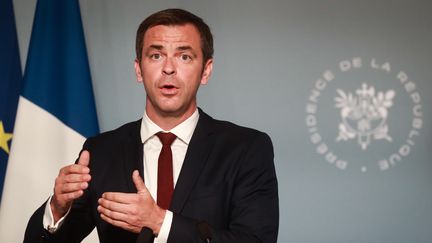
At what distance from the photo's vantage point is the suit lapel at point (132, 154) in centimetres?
175

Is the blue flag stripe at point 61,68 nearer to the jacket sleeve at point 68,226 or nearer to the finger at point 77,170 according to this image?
the jacket sleeve at point 68,226

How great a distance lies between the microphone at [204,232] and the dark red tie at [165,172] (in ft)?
0.69

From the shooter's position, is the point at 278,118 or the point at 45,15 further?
the point at 278,118

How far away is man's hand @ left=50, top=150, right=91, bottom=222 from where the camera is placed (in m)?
1.53

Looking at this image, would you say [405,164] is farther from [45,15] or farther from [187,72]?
[45,15]

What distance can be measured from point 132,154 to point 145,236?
1.43 ft

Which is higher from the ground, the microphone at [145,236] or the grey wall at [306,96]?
the grey wall at [306,96]

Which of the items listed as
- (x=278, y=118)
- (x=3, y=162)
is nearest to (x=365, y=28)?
(x=278, y=118)

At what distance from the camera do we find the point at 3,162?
2967mm

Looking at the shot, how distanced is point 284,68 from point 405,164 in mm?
833

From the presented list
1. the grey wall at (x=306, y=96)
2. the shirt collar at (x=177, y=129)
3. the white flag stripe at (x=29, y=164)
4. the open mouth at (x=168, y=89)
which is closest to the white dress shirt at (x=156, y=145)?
the shirt collar at (x=177, y=129)

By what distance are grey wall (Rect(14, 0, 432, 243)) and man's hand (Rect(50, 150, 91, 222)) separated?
1539 mm

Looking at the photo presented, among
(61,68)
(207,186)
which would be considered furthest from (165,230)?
(61,68)

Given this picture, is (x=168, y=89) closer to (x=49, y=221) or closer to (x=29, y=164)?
(x=49, y=221)
